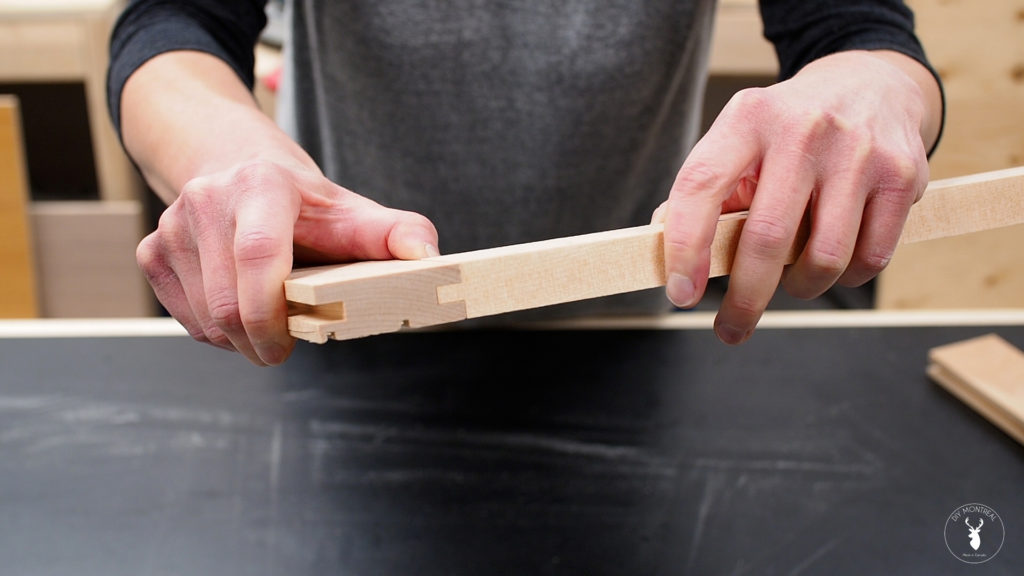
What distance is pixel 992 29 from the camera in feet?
4.94

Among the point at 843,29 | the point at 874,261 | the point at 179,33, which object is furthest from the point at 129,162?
the point at 874,261

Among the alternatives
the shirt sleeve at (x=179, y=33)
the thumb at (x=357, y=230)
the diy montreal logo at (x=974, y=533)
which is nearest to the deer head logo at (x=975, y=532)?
the diy montreal logo at (x=974, y=533)

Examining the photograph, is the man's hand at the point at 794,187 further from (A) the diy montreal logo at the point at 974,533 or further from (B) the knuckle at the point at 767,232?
(A) the diy montreal logo at the point at 974,533

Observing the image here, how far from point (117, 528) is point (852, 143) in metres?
0.54

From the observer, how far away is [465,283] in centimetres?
42

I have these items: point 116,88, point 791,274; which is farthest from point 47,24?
point 791,274

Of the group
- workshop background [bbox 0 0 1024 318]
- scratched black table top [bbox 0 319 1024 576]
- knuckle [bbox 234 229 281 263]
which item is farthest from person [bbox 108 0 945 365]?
workshop background [bbox 0 0 1024 318]

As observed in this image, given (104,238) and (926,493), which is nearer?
(926,493)

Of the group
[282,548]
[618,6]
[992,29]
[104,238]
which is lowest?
[104,238]

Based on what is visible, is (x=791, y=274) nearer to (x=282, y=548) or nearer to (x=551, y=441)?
(x=551, y=441)

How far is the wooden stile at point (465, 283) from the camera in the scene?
0.41 metres

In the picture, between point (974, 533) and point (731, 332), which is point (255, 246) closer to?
point (731, 332)

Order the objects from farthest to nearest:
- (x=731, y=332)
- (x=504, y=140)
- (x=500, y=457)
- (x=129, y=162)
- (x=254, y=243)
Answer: (x=129, y=162) → (x=504, y=140) → (x=500, y=457) → (x=731, y=332) → (x=254, y=243)

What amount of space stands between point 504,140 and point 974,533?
539 millimetres
